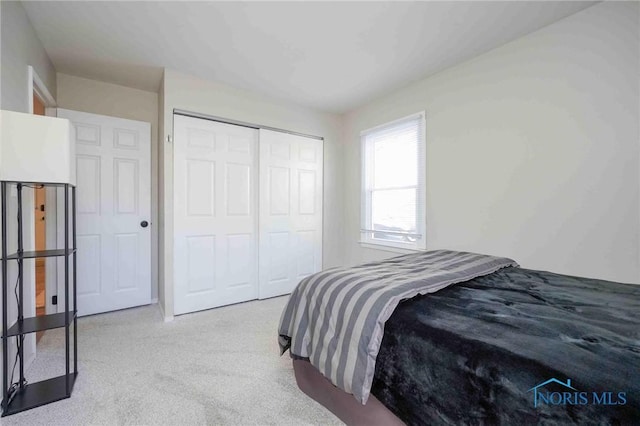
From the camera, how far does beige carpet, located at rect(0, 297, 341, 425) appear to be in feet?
5.13

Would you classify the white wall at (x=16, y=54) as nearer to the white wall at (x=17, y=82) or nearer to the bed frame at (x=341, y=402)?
the white wall at (x=17, y=82)

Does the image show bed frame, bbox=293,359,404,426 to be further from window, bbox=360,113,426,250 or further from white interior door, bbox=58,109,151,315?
white interior door, bbox=58,109,151,315

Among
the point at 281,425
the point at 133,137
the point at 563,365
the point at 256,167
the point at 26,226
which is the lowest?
the point at 281,425

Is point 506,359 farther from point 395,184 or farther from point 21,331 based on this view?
point 395,184

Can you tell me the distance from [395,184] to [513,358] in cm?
275

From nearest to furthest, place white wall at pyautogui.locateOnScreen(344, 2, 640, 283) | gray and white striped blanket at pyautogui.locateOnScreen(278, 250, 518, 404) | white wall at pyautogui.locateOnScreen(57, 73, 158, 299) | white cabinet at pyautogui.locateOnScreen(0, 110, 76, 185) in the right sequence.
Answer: gray and white striped blanket at pyautogui.locateOnScreen(278, 250, 518, 404) → white cabinet at pyautogui.locateOnScreen(0, 110, 76, 185) → white wall at pyautogui.locateOnScreen(344, 2, 640, 283) → white wall at pyautogui.locateOnScreen(57, 73, 158, 299)

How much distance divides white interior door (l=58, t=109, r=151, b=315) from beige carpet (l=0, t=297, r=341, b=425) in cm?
36

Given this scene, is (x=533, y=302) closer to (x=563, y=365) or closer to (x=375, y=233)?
(x=563, y=365)

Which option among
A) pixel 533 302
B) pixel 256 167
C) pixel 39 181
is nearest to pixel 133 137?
pixel 256 167

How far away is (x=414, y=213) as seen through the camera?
3252 millimetres

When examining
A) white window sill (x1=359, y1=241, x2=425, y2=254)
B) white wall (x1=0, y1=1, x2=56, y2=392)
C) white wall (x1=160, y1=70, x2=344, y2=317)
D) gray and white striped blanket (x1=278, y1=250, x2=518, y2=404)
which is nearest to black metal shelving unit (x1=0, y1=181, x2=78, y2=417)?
white wall (x1=0, y1=1, x2=56, y2=392)

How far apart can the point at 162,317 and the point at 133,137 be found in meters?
2.02

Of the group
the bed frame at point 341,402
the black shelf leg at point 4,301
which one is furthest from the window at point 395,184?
the black shelf leg at point 4,301

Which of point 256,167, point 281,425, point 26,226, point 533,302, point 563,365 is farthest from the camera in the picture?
point 256,167
